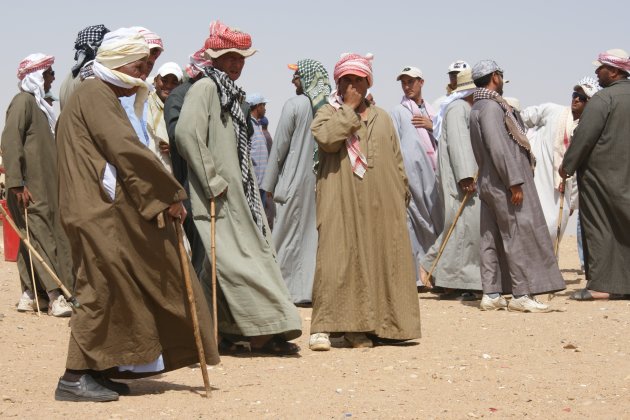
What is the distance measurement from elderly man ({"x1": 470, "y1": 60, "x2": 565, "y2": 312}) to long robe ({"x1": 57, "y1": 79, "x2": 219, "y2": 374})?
13.6 ft

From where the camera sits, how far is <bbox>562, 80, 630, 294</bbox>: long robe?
10.5m

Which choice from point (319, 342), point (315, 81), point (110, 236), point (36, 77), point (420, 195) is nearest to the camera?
point (110, 236)

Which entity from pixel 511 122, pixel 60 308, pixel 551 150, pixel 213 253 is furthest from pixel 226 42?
pixel 551 150

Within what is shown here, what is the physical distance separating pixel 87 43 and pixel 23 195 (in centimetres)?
151

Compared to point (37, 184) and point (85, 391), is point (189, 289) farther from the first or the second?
point (37, 184)

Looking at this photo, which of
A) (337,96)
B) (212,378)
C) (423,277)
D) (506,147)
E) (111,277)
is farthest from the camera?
(423,277)

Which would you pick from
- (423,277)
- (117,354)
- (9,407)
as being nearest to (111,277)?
(117,354)

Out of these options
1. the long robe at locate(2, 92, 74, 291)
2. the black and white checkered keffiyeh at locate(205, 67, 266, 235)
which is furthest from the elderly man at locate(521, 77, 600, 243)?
the black and white checkered keffiyeh at locate(205, 67, 266, 235)

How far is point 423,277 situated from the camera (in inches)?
445

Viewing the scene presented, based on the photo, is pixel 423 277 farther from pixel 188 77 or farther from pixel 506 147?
pixel 188 77

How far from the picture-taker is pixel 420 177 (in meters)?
11.9

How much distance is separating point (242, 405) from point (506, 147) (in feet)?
14.0

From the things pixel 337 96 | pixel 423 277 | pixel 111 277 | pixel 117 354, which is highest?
pixel 337 96

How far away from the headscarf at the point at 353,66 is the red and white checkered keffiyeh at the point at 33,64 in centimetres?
323
